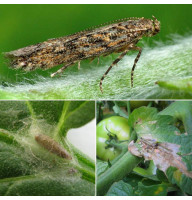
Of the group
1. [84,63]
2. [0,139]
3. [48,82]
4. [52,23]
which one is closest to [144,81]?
[84,63]

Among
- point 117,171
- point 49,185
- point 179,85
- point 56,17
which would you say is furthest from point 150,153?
point 56,17

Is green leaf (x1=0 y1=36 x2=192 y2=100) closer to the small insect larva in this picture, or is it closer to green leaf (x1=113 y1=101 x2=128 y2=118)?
green leaf (x1=113 y1=101 x2=128 y2=118)

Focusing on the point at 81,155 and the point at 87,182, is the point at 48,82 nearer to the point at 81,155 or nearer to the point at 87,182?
the point at 81,155

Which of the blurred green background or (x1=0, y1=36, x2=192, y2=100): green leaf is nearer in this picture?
(x1=0, y1=36, x2=192, y2=100): green leaf

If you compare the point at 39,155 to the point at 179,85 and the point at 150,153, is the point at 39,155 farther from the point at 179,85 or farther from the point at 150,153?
the point at 179,85

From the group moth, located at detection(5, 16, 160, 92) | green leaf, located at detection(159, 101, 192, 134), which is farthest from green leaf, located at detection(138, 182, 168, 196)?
moth, located at detection(5, 16, 160, 92)

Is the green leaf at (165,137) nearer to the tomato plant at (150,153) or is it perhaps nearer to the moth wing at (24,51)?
the tomato plant at (150,153)
